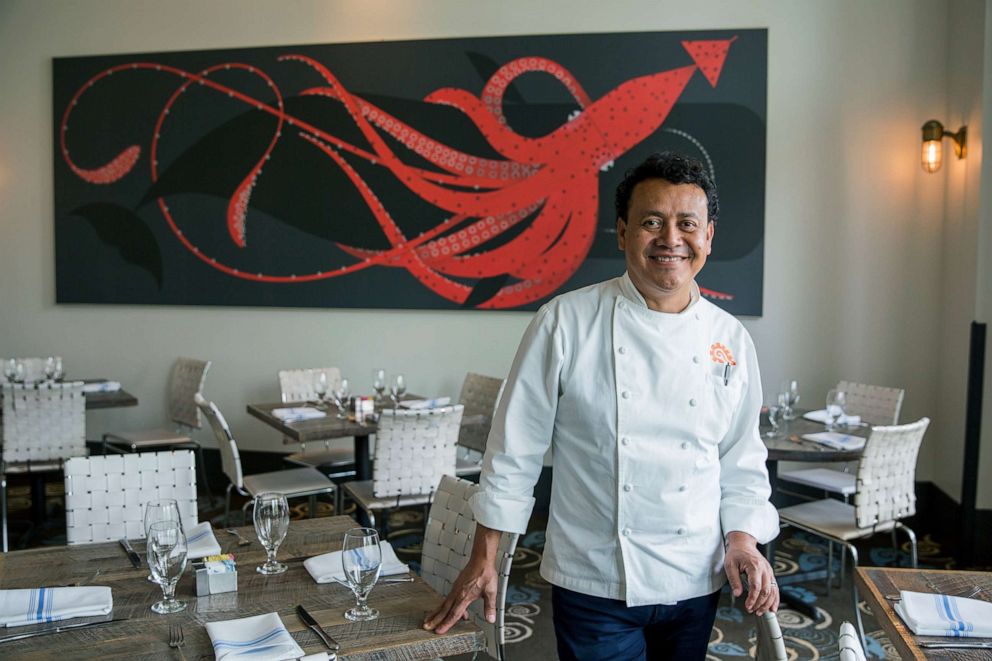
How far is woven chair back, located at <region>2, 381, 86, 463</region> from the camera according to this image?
500 cm

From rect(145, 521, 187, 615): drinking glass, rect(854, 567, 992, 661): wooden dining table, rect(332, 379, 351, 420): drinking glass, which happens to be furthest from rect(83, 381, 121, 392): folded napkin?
rect(854, 567, 992, 661): wooden dining table

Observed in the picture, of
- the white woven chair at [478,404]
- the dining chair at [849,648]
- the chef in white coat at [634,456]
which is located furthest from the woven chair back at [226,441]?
the dining chair at [849,648]

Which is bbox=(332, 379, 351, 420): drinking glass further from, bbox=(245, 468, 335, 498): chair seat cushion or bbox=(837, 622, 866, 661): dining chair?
bbox=(837, 622, 866, 661): dining chair

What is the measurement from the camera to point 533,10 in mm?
6023

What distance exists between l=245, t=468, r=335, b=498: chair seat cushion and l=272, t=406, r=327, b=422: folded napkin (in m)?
0.31

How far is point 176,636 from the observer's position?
1928 millimetres

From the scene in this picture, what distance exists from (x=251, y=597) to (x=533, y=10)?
4832 mm

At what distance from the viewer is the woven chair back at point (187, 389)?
6.14 metres

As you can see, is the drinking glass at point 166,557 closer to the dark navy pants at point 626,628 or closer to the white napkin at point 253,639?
the white napkin at point 253,639

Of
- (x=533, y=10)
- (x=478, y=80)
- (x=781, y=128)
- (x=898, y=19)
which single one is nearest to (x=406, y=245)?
(x=478, y=80)

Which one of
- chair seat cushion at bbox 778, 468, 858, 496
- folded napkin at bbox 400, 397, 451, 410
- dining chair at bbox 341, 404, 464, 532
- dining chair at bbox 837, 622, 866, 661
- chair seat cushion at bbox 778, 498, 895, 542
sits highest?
dining chair at bbox 837, 622, 866, 661

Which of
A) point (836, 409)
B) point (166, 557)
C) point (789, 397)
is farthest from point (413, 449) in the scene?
point (166, 557)

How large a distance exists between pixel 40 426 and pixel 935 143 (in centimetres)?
551

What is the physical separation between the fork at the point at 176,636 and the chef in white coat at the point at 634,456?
20.7 inches
